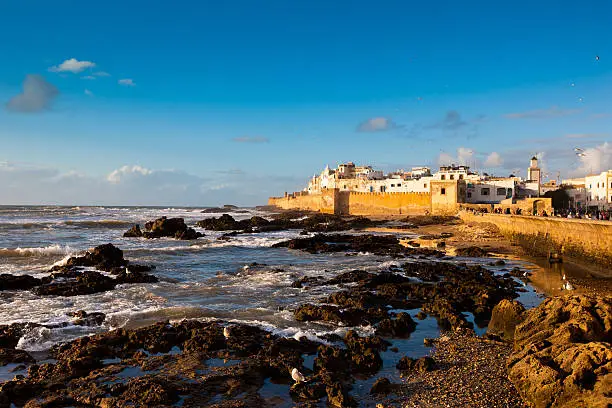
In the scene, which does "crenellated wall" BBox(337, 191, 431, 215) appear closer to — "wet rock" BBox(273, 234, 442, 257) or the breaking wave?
"wet rock" BBox(273, 234, 442, 257)

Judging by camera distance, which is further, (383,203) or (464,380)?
(383,203)

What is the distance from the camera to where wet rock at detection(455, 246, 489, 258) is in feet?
81.4

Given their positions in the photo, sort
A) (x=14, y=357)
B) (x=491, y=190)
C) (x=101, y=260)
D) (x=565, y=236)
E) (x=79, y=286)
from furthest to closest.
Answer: (x=491, y=190) → (x=565, y=236) → (x=101, y=260) → (x=79, y=286) → (x=14, y=357)

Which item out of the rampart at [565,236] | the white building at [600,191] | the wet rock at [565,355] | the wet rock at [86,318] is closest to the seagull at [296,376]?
the wet rock at [565,355]

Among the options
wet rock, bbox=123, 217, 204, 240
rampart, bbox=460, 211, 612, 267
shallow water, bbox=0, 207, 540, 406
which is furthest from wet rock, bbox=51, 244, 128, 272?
rampart, bbox=460, 211, 612, 267

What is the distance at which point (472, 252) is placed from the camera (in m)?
25.3

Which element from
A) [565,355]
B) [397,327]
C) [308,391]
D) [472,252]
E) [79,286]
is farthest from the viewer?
[472,252]

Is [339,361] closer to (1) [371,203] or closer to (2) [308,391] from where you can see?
(2) [308,391]

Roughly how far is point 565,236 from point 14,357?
2327cm

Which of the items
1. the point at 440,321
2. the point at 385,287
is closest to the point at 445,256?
the point at 385,287

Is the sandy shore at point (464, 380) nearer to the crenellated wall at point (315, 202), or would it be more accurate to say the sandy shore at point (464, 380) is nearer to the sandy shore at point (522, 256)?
the sandy shore at point (522, 256)

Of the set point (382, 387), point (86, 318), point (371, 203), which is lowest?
point (382, 387)

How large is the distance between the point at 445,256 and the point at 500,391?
18.1m

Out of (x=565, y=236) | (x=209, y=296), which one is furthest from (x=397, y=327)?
(x=565, y=236)
